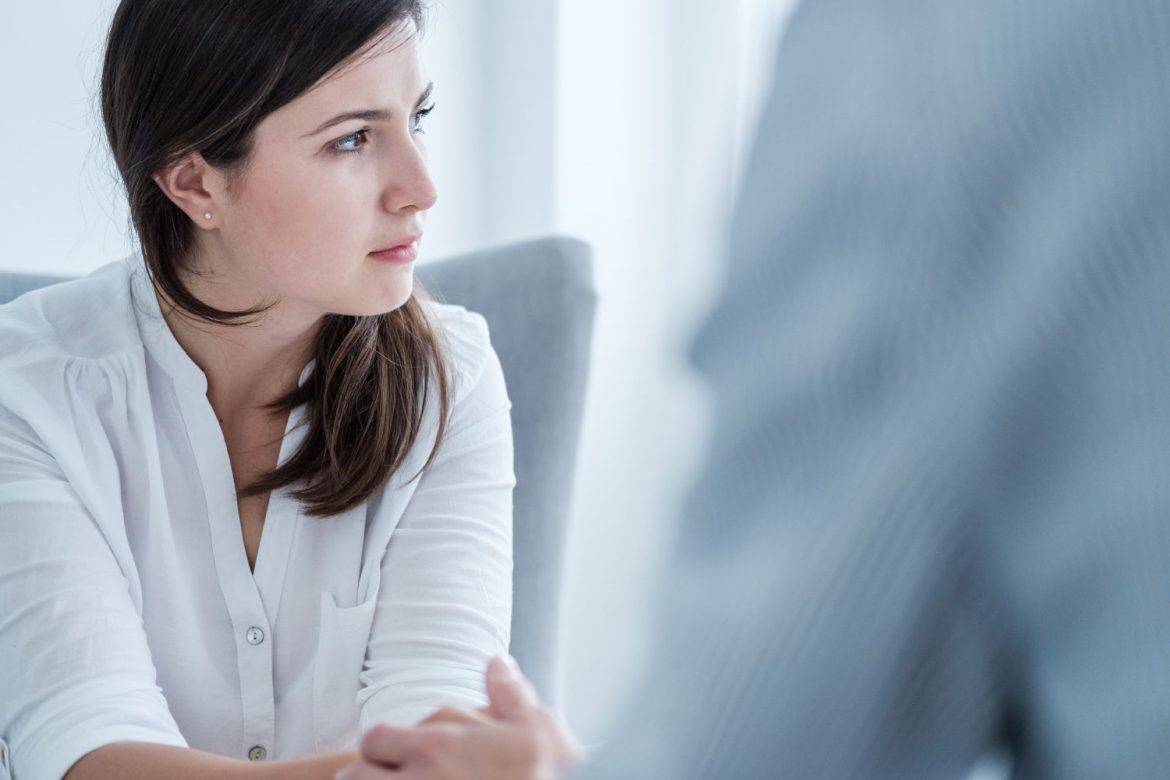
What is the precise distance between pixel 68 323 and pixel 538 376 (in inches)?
20.7

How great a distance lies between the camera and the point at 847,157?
0.17 metres

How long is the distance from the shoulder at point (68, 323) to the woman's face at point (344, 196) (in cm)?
15

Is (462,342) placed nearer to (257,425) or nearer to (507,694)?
(257,425)

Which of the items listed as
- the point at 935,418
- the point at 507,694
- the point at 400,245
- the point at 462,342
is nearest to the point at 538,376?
the point at 462,342

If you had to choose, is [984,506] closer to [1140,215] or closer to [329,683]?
[1140,215]

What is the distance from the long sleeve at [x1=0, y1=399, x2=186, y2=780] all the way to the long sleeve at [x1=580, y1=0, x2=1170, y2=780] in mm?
848

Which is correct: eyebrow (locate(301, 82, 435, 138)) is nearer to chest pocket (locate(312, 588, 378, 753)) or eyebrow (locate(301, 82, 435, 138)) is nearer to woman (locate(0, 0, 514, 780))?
woman (locate(0, 0, 514, 780))

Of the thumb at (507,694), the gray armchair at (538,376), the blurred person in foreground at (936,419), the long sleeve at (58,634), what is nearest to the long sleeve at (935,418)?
the blurred person in foreground at (936,419)

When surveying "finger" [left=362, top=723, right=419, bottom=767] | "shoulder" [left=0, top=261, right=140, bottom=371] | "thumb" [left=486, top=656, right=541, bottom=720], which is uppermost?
"shoulder" [left=0, top=261, right=140, bottom=371]

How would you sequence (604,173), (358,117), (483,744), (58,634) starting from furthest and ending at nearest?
1. (604,173)
2. (358,117)
3. (58,634)
4. (483,744)

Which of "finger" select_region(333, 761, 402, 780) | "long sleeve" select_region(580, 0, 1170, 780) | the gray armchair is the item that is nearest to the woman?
the gray armchair

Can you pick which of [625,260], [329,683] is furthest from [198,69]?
[625,260]

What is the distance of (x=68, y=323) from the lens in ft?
3.67

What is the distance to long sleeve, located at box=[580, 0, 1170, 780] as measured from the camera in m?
0.17
